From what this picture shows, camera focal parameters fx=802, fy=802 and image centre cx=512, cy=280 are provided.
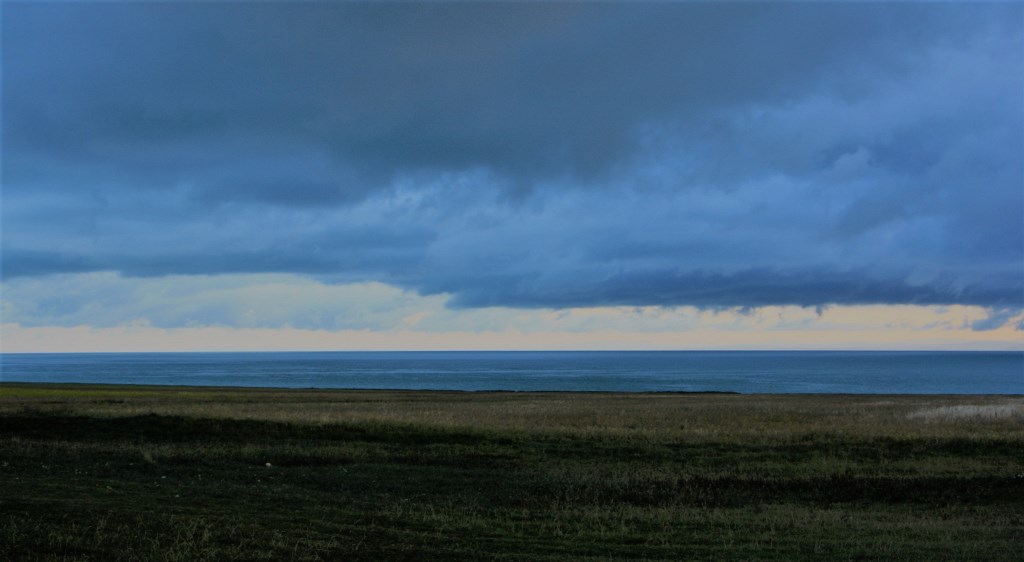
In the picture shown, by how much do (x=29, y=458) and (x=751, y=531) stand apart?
67.1 ft

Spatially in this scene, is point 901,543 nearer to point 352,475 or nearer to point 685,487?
point 685,487

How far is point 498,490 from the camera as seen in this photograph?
21172 mm

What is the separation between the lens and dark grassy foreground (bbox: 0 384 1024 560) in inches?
523

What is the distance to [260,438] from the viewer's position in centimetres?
Answer: 3219

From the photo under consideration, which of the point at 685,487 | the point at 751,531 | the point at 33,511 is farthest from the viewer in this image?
the point at 685,487

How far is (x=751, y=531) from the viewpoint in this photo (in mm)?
15586

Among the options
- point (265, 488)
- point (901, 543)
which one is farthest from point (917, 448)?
point (265, 488)

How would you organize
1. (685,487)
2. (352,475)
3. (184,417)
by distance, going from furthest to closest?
(184,417) → (352,475) → (685,487)

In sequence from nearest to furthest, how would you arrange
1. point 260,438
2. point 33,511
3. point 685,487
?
point 33,511 < point 685,487 < point 260,438

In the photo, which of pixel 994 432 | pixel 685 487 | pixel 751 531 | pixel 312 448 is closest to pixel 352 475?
pixel 312 448

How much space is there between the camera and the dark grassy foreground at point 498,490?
1328cm

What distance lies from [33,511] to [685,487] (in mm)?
15173

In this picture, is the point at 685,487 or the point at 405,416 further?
the point at 405,416

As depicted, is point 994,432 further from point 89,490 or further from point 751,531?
point 89,490
